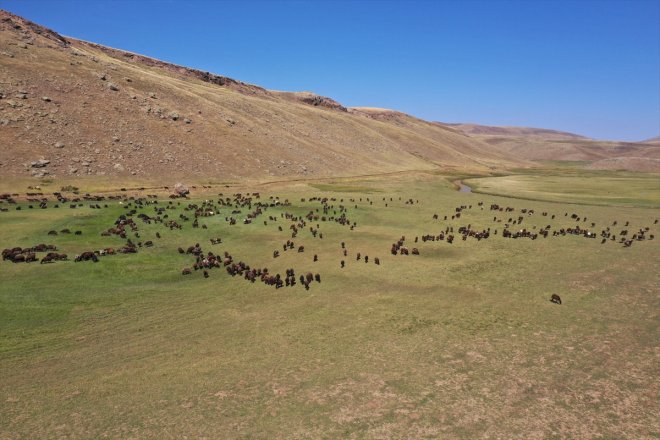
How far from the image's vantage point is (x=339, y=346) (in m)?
14.0

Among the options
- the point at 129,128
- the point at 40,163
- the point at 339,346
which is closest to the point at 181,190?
the point at 40,163

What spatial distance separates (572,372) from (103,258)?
2247 centimetres

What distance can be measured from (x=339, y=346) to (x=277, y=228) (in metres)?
19.7

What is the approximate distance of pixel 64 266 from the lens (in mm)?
21859

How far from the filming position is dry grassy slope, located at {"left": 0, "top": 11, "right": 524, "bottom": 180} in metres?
58.6

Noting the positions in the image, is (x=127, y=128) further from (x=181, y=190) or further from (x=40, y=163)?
(x=181, y=190)

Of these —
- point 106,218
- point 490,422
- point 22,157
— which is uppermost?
point 22,157

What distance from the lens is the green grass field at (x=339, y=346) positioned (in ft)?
33.7

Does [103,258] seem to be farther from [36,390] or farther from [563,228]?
[563,228]

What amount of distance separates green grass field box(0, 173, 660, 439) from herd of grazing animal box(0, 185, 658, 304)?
33.7 inches

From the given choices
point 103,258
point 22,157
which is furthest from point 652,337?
point 22,157

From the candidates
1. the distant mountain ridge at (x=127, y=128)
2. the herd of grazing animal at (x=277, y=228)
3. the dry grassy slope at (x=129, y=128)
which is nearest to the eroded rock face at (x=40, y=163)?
the distant mountain ridge at (x=127, y=128)

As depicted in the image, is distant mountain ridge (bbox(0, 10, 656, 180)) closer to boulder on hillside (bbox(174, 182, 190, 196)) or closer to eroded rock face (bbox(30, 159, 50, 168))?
eroded rock face (bbox(30, 159, 50, 168))

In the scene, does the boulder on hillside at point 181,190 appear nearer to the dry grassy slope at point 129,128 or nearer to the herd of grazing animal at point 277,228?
the herd of grazing animal at point 277,228
